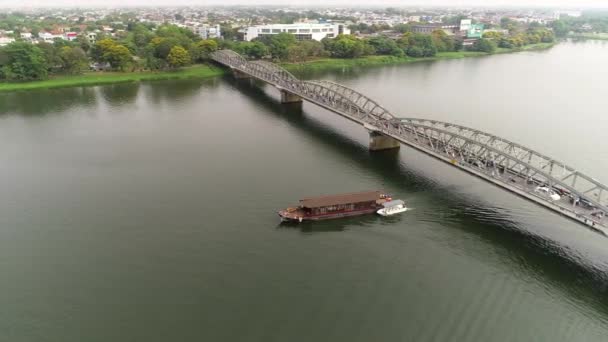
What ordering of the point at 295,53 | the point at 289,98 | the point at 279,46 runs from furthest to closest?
the point at 279,46
the point at 295,53
the point at 289,98

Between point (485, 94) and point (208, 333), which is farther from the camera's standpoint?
point (485, 94)

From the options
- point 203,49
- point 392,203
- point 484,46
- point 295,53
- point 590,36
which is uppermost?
point 590,36

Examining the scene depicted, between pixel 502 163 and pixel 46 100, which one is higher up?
pixel 502 163

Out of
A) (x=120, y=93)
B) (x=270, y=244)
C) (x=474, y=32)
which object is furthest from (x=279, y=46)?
(x=270, y=244)

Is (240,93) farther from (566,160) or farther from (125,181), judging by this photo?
(566,160)

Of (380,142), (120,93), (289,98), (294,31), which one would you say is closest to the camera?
(380,142)

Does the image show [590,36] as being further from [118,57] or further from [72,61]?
[72,61]

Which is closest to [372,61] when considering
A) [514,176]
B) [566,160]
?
[566,160]
